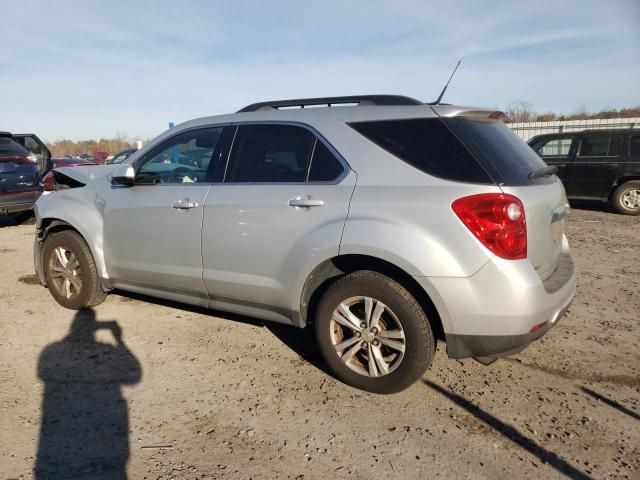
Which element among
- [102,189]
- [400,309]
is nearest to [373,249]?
[400,309]

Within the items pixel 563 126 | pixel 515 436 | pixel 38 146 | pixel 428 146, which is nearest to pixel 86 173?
pixel 428 146

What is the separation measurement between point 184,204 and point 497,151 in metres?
2.22

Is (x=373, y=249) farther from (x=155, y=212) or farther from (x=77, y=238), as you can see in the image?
(x=77, y=238)

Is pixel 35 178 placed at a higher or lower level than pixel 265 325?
higher

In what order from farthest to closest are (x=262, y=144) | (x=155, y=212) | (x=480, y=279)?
(x=155, y=212)
(x=262, y=144)
(x=480, y=279)

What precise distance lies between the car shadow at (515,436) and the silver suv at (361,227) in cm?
31

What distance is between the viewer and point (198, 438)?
2504mm

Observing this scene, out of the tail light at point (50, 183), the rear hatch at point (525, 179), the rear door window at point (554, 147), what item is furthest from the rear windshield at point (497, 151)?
the rear door window at point (554, 147)

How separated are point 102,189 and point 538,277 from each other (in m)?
3.54

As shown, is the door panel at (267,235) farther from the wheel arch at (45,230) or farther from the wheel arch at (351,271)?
the wheel arch at (45,230)

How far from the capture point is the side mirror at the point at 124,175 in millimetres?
3723

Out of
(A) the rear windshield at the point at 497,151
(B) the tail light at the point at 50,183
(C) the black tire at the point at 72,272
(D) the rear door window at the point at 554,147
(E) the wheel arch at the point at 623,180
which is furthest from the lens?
(D) the rear door window at the point at 554,147

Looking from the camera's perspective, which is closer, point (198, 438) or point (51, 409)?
point (198, 438)

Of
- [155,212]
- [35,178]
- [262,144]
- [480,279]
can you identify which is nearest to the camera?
[480,279]
